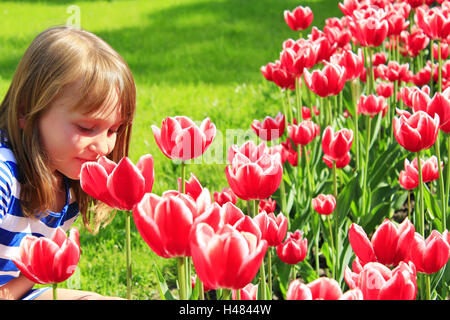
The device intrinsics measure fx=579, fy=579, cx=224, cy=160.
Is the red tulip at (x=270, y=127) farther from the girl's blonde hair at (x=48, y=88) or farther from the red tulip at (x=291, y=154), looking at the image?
the girl's blonde hair at (x=48, y=88)

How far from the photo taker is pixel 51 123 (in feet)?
5.56

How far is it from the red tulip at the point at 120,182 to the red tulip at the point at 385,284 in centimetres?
42

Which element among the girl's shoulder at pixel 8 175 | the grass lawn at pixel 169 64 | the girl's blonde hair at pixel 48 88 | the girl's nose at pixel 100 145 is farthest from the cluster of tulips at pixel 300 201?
the grass lawn at pixel 169 64

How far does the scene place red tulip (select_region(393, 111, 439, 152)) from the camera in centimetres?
142

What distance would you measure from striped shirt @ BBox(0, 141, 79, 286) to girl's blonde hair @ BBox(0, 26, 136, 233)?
3cm

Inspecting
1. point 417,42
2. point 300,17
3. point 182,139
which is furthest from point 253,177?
point 417,42

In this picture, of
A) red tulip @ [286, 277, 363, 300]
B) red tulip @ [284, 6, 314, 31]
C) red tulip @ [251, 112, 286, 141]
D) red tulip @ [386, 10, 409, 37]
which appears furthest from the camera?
red tulip @ [284, 6, 314, 31]

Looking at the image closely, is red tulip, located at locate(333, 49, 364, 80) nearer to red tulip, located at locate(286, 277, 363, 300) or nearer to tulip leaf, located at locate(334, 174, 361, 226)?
tulip leaf, located at locate(334, 174, 361, 226)

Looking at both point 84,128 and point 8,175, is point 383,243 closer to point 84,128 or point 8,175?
point 84,128

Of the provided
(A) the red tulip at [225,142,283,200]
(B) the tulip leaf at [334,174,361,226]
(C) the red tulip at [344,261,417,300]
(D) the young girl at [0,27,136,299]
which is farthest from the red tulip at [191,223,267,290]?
(B) the tulip leaf at [334,174,361,226]

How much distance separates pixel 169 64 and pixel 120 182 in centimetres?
476

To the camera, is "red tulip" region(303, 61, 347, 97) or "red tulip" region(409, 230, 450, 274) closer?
"red tulip" region(409, 230, 450, 274)

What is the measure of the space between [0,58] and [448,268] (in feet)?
16.9
